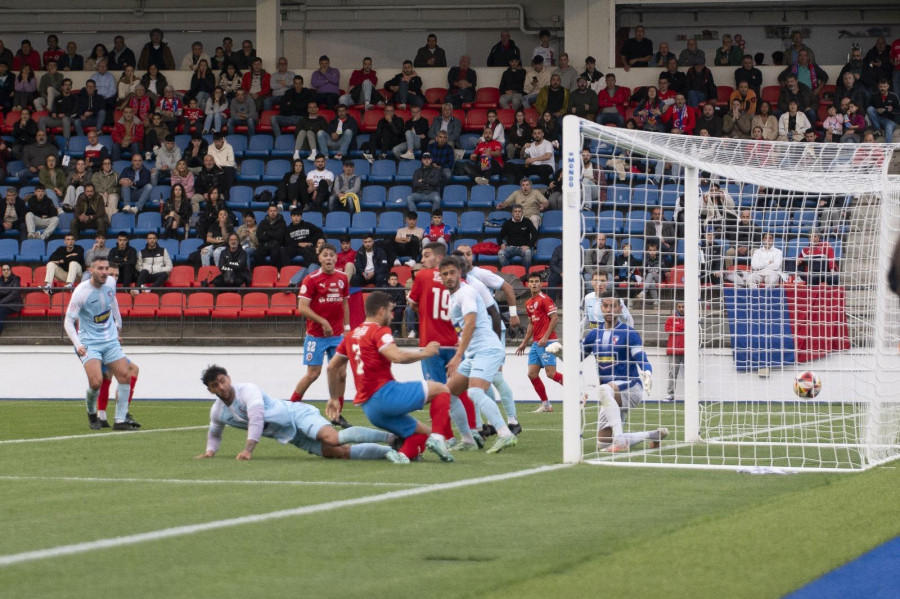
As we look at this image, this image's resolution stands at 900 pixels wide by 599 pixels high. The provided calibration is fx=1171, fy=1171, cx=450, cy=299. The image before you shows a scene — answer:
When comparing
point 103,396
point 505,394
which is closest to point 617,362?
point 505,394

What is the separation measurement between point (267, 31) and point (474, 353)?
20.6m

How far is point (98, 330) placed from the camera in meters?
13.8

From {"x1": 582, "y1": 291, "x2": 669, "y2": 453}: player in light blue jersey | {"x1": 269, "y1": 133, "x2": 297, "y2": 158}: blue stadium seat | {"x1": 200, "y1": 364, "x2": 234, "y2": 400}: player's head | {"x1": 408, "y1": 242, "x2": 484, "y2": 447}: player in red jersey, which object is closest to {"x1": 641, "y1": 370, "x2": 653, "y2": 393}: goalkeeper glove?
{"x1": 582, "y1": 291, "x2": 669, "y2": 453}: player in light blue jersey

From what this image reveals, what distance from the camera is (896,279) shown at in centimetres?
333

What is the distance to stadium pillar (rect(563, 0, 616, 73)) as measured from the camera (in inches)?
1104

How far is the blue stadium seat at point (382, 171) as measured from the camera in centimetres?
2539

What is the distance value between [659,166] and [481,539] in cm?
757

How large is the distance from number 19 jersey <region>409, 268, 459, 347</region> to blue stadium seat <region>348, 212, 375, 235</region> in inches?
488

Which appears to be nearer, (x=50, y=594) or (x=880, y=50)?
(x=50, y=594)

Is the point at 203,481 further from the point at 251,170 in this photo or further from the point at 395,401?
the point at 251,170

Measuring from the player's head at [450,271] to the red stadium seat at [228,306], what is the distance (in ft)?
37.3

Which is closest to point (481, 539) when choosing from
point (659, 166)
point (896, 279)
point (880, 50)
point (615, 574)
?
point (615, 574)

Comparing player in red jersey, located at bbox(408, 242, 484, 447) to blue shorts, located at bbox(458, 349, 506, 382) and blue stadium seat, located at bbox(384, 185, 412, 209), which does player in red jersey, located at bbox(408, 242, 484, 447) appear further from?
blue stadium seat, located at bbox(384, 185, 412, 209)

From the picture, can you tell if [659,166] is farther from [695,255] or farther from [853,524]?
[853,524]
